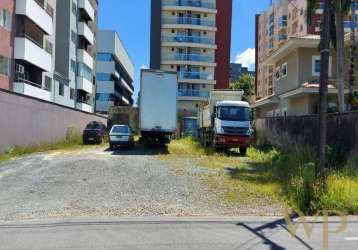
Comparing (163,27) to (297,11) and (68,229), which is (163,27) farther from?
(68,229)

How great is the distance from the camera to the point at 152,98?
99.6 feet

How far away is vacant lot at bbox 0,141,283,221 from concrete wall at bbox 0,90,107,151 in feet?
19.4

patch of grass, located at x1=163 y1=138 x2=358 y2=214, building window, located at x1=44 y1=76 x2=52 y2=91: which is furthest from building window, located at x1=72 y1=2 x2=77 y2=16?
patch of grass, located at x1=163 y1=138 x2=358 y2=214

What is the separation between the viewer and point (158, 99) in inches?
1196

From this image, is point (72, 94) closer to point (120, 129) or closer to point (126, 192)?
point (120, 129)

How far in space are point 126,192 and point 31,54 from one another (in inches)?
1173

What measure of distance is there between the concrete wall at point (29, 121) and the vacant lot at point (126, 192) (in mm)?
5915

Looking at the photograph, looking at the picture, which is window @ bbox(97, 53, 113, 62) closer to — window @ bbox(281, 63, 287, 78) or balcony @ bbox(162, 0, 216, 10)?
balcony @ bbox(162, 0, 216, 10)

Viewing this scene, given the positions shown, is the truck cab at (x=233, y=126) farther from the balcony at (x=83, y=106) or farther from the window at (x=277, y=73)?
the balcony at (x=83, y=106)

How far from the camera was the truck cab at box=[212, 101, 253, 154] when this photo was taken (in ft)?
95.6

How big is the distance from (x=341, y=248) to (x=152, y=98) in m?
23.2

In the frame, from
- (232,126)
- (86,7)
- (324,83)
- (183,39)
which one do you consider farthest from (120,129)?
(183,39)

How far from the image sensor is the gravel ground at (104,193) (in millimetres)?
11117

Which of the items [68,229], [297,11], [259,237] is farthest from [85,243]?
[297,11]
